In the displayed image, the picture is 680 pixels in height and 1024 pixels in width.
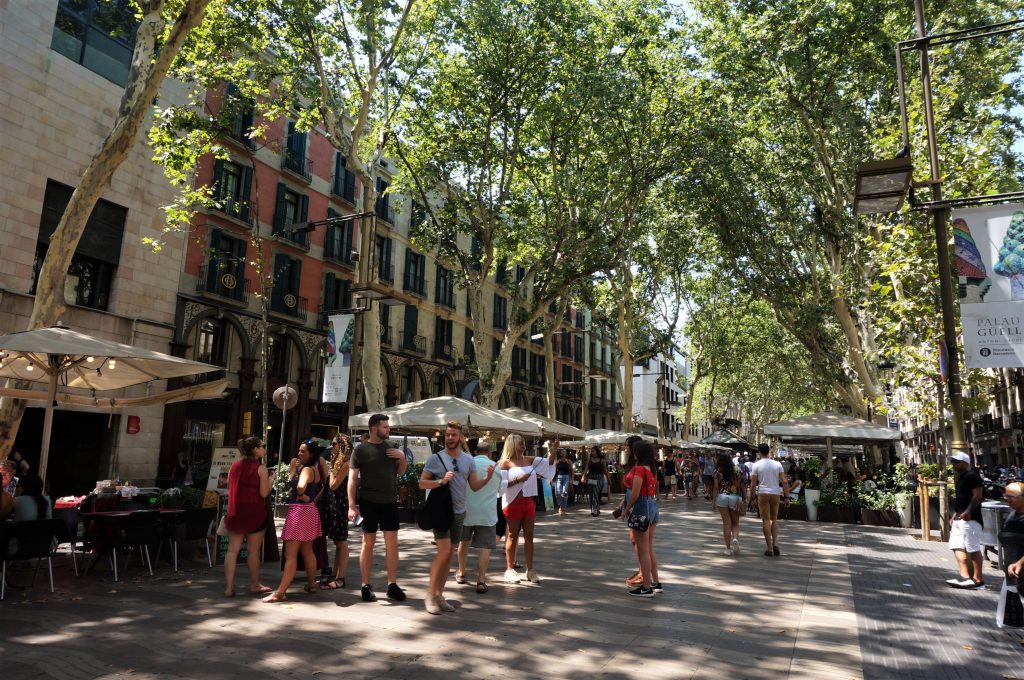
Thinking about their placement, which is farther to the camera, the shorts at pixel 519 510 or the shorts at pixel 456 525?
the shorts at pixel 519 510

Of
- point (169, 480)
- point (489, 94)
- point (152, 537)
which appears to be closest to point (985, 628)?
point (152, 537)

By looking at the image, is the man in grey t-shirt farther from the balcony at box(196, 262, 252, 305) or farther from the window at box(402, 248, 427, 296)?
the window at box(402, 248, 427, 296)

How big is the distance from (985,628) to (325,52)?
16489mm

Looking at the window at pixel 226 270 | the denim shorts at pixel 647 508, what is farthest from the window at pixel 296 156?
the denim shorts at pixel 647 508

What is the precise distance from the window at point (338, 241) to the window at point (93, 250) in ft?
32.2

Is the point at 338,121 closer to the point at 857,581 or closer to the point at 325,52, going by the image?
the point at 325,52

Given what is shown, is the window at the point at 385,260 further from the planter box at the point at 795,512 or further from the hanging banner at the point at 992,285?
the hanging banner at the point at 992,285

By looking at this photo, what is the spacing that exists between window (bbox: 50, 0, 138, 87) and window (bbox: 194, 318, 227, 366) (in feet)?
26.0

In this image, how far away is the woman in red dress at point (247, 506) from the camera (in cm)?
656

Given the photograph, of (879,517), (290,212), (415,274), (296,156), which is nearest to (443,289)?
(415,274)

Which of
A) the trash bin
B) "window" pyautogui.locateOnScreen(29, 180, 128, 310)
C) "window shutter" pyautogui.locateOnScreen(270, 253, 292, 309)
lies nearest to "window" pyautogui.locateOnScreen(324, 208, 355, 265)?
"window shutter" pyautogui.locateOnScreen(270, 253, 292, 309)

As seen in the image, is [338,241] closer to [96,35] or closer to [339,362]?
[96,35]

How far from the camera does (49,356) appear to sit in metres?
8.02

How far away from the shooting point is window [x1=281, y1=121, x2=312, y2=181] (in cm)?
2631
